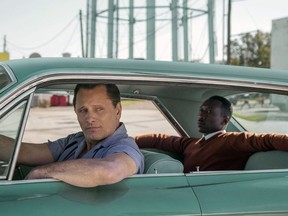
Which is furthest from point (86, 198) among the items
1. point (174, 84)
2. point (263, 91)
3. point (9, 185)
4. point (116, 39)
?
point (116, 39)

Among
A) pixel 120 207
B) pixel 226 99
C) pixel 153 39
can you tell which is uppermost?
pixel 153 39

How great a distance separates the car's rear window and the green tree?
59788 millimetres

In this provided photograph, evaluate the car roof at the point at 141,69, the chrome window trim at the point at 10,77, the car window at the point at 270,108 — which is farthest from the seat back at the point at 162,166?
the chrome window trim at the point at 10,77

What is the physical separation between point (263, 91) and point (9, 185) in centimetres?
144

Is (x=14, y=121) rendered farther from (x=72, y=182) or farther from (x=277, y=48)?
(x=277, y=48)

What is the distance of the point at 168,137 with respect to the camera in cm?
411

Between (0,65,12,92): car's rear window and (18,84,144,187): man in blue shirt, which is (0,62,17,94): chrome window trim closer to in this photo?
(0,65,12,92): car's rear window

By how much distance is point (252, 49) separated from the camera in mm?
63094

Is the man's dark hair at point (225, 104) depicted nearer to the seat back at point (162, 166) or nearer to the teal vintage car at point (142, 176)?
the teal vintage car at point (142, 176)

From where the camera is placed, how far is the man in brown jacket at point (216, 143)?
3.17 metres

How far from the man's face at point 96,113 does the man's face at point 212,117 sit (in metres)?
1.08

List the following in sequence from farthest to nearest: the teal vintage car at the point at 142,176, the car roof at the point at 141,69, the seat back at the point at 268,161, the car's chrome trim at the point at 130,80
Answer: the seat back at the point at 268,161, the car roof at the point at 141,69, the car's chrome trim at the point at 130,80, the teal vintage car at the point at 142,176

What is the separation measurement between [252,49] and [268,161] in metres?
62.0

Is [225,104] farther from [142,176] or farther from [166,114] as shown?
[142,176]
